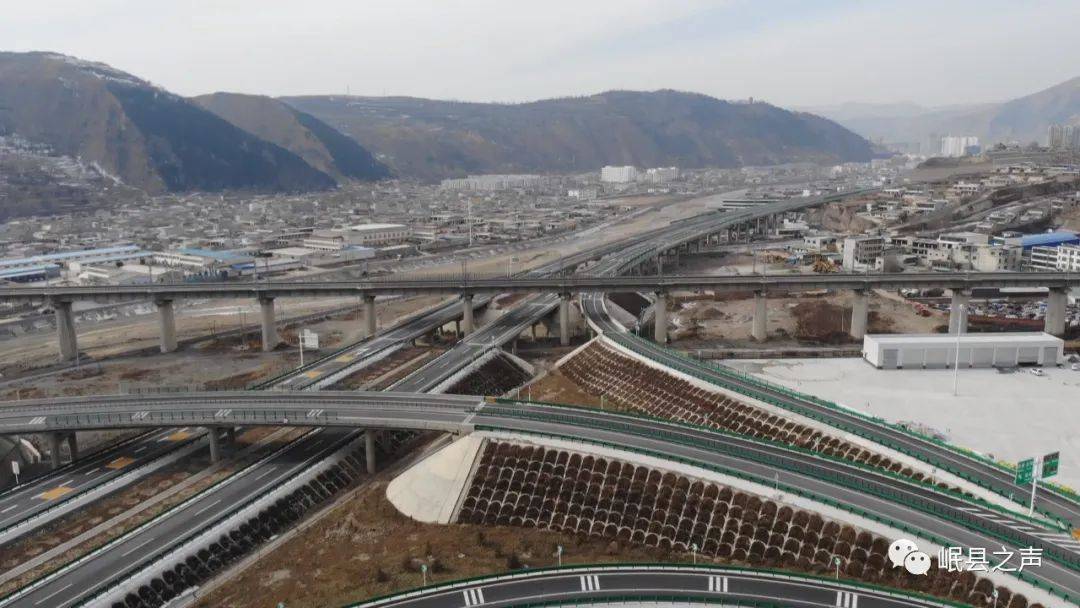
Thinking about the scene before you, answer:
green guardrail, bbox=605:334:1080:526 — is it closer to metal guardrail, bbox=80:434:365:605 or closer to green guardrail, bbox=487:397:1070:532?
green guardrail, bbox=487:397:1070:532

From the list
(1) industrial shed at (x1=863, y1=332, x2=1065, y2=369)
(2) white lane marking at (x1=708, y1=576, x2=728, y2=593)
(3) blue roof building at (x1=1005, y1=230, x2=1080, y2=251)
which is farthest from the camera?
(3) blue roof building at (x1=1005, y1=230, x2=1080, y2=251)

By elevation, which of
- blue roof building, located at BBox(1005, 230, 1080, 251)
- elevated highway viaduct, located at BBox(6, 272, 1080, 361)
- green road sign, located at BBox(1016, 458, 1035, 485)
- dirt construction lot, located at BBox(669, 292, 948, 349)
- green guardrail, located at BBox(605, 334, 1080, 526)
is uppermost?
blue roof building, located at BBox(1005, 230, 1080, 251)

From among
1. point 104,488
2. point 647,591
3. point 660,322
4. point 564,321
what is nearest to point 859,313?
point 660,322

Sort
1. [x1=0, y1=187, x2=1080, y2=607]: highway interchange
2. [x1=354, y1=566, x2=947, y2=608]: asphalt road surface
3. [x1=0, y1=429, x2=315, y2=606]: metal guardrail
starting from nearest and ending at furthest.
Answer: [x1=354, y1=566, x2=947, y2=608]: asphalt road surface < [x1=0, y1=187, x2=1080, y2=607]: highway interchange < [x1=0, y1=429, x2=315, y2=606]: metal guardrail

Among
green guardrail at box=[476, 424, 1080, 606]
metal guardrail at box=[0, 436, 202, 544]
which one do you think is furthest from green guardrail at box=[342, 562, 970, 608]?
metal guardrail at box=[0, 436, 202, 544]

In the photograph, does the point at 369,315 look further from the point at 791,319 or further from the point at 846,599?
the point at 846,599

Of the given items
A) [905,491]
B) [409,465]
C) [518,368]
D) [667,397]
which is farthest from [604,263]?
[905,491]
